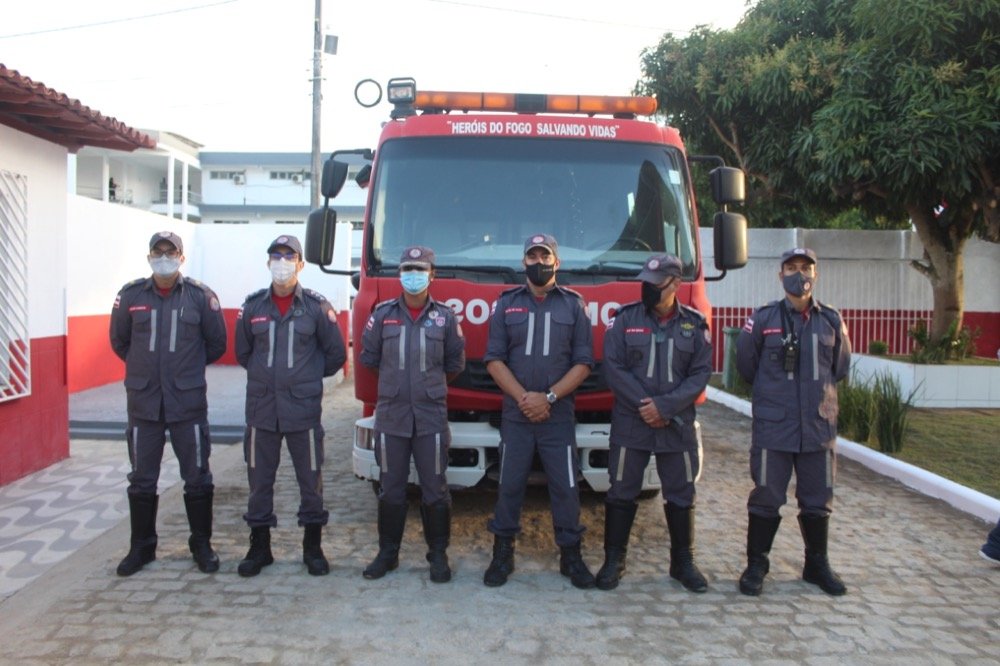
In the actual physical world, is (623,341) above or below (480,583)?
above

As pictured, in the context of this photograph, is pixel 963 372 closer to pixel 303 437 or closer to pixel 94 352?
pixel 303 437

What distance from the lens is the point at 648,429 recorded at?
459cm

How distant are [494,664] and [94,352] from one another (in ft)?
33.9

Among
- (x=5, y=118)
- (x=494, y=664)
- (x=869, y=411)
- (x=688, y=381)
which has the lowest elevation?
(x=494, y=664)

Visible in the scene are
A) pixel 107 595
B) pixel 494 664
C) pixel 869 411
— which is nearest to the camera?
pixel 494 664

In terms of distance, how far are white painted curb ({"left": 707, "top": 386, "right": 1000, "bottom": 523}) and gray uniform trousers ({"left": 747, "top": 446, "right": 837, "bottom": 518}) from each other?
2.12 m

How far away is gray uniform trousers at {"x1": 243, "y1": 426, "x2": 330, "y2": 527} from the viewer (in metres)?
4.73

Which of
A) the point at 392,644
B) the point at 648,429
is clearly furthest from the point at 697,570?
the point at 392,644

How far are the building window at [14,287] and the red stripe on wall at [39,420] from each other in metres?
0.14

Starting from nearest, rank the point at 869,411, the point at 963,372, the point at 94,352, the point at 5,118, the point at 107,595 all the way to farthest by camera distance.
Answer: the point at 107,595 → the point at 5,118 → the point at 869,411 → the point at 963,372 → the point at 94,352

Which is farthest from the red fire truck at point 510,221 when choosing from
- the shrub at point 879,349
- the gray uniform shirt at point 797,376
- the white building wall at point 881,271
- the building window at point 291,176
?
the building window at point 291,176

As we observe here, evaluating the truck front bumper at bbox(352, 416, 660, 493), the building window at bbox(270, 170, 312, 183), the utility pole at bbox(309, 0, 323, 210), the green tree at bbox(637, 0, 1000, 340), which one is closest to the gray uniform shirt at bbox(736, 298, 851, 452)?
the truck front bumper at bbox(352, 416, 660, 493)

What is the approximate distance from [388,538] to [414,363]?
41.1 inches

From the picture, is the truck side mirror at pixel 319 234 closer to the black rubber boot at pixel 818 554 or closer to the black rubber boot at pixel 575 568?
the black rubber boot at pixel 575 568
